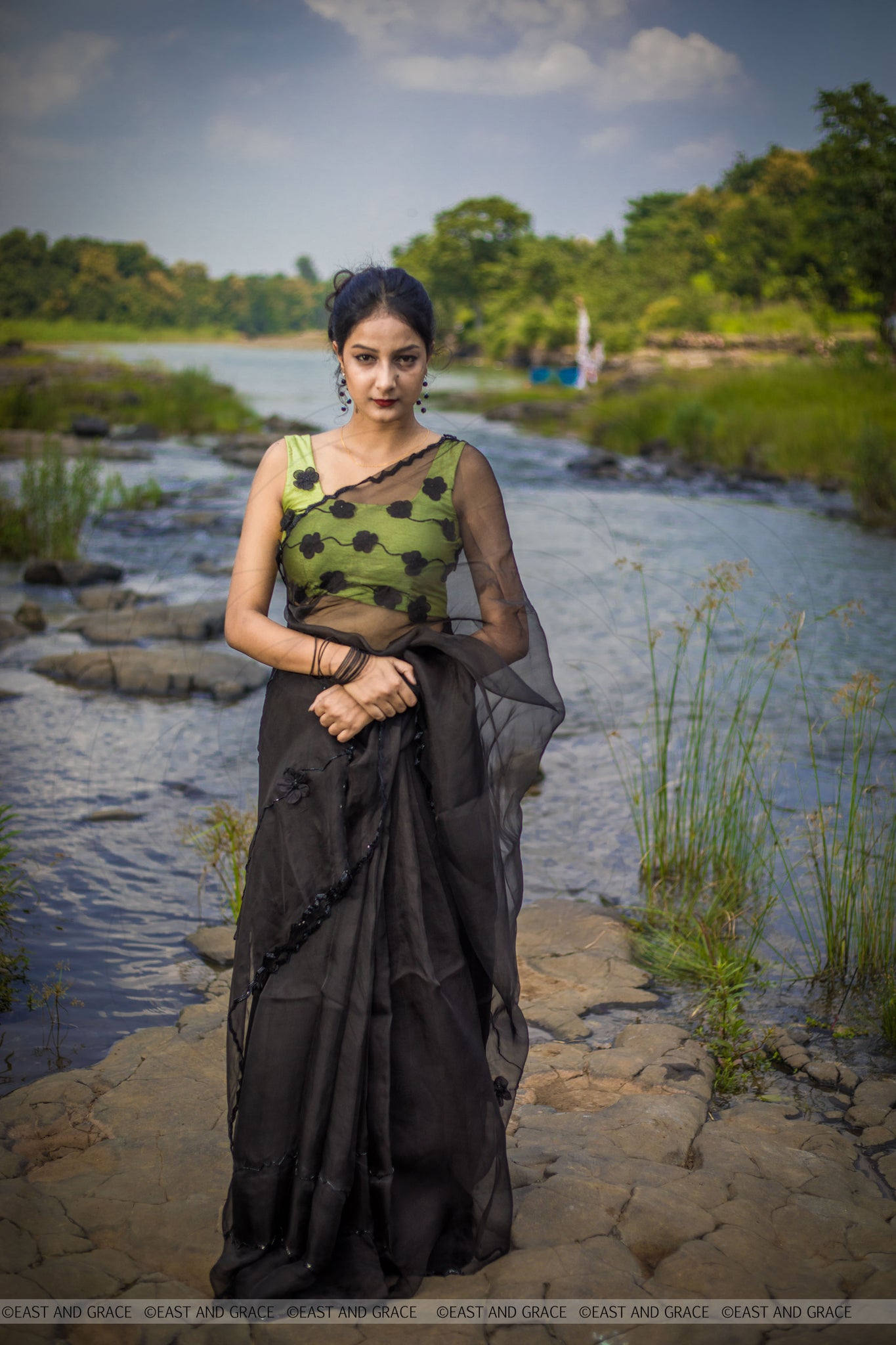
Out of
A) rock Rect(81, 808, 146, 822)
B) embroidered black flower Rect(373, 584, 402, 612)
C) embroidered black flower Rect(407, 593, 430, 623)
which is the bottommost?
rock Rect(81, 808, 146, 822)

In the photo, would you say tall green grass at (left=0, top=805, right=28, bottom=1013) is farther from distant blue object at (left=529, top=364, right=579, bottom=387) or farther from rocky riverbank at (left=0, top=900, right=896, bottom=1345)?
distant blue object at (left=529, top=364, right=579, bottom=387)

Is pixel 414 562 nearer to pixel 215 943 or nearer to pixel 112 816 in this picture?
pixel 215 943

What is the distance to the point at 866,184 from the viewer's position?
53.9ft

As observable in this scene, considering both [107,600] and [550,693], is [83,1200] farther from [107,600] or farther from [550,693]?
[107,600]

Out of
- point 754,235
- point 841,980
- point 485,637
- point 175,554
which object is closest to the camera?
point 485,637

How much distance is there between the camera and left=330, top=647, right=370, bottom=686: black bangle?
65.7 inches

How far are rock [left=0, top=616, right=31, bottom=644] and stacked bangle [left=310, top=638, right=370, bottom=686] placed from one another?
6041 mm

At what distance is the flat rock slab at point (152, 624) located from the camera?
734 cm

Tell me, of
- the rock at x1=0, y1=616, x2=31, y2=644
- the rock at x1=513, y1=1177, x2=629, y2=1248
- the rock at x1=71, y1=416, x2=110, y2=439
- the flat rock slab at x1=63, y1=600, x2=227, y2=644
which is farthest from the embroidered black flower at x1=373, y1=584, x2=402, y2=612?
the rock at x1=71, y1=416, x2=110, y2=439

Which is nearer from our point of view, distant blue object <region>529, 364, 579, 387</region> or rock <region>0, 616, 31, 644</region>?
rock <region>0, 616, 31, 644</region>

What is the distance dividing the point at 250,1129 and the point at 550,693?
0.85 metres

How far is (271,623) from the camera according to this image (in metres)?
1.72

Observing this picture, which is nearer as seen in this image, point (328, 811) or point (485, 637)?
point (328, 811)

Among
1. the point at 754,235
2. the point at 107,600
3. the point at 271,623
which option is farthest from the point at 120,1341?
the point at 754,235
